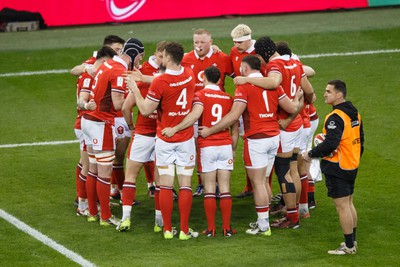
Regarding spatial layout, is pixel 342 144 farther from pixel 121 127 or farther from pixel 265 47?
pixel 121 127

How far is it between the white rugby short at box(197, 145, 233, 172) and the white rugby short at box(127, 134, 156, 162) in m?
0.72

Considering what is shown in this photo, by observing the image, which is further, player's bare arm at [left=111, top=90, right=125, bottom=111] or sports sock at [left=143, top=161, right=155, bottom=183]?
sports sock at [left=143, top=161, right=155, bottom=183]

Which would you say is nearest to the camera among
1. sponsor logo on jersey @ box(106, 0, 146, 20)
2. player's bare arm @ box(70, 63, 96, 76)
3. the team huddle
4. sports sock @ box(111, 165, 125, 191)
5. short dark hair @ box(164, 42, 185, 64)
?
short dark hair @ box(164, 42, 185, 64)

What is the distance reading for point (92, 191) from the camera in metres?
12.5

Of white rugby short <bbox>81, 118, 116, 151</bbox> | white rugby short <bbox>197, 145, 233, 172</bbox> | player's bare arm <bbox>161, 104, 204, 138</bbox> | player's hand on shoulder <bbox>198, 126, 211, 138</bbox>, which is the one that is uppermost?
player's bare arm <bbox>161, 104, 204, 138</bbox>

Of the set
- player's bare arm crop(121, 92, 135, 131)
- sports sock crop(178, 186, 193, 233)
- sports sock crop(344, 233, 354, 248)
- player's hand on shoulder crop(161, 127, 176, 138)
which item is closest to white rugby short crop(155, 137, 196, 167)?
player's hand on shoulder crop(161, 127, 176, 138)

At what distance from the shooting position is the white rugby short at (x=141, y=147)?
12070mm

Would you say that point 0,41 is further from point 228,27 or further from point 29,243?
point 29,243

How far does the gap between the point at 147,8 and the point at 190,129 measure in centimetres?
1268

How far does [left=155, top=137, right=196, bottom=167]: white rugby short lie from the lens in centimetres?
1165

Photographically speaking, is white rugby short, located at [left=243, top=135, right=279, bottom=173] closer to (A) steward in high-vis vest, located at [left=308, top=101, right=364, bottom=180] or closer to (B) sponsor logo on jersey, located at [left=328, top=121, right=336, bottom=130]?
(A) steward in high-vis vest, located at [left=308, top=101, right=364, bottom=180]

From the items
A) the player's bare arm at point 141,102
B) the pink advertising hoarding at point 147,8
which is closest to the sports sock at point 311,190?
the player's bare arm at point 141,102

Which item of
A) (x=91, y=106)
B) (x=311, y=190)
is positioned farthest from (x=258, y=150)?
(x=91, y=106)

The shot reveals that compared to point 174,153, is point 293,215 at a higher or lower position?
lower
